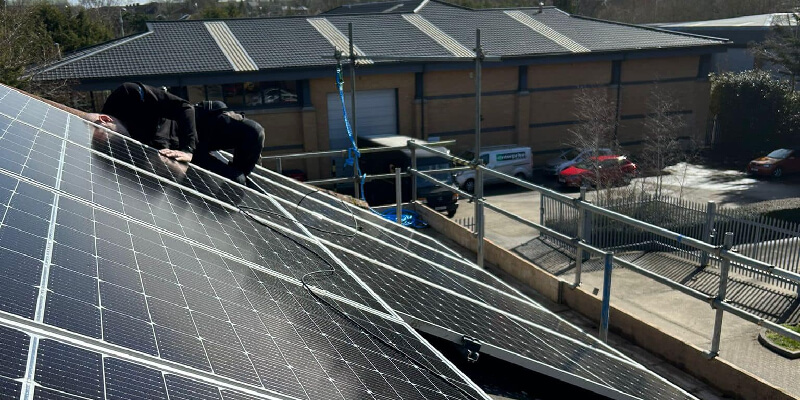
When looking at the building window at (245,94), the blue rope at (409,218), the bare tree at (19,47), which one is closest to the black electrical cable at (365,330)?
the blue rope at (409,218)

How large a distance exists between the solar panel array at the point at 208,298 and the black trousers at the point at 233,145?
2.23 feet

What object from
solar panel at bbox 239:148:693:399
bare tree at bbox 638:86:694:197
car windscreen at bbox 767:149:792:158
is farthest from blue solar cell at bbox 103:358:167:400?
car windscreen at bbox 767:149:792:158

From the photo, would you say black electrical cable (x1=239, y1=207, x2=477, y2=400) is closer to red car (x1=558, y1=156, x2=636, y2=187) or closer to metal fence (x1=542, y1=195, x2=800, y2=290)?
metal fence (x1=542, y1=195, x2=800, y2=290)

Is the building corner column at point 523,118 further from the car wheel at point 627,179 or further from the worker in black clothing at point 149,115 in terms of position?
the worker in black clothing at point 149,115

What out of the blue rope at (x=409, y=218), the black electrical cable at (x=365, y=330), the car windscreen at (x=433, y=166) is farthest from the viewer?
the car windscreen at (x=433, y=166)

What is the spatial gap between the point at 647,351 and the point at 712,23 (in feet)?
198

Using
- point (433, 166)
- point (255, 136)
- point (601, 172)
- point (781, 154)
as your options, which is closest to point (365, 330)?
point (255, 136)

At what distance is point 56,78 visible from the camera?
31344 millimetres

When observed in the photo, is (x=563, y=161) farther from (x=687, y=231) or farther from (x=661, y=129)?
(x=687, y=231)

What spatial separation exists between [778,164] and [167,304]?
41.9 metres

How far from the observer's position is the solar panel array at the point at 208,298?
3.47 m

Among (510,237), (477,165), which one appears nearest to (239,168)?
(477,165)

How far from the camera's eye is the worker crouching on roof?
9.58 metres

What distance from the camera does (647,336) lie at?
28.1 ft
